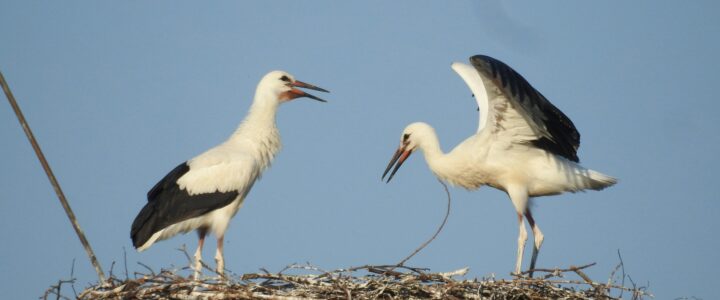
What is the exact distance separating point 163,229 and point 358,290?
2.09m

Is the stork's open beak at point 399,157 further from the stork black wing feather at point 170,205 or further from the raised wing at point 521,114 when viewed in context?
the stork black wing feather at point 170,205

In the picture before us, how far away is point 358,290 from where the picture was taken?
6.70 meters

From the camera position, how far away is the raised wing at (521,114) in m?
7.88

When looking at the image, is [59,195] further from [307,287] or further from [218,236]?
[218,236]

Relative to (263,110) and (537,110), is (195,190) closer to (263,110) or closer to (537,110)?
(263,110)

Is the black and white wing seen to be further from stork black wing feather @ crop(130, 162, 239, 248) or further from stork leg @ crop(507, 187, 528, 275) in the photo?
stork leg @ crop(507, 187, 528, 275)

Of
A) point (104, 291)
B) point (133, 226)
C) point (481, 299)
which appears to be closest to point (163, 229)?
point (133, 226)

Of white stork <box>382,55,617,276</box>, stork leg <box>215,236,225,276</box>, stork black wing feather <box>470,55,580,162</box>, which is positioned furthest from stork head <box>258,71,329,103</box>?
stork black wing feather <box>470,55,580,162</box>

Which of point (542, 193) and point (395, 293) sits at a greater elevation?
point (542, 193)

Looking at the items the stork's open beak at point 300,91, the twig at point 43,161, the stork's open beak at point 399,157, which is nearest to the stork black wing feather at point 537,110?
the stork's open beak at point 399,157

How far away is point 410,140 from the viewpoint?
9.34 m

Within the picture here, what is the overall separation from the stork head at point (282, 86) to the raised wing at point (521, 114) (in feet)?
5.27

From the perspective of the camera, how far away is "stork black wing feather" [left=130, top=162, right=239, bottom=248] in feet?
26.7

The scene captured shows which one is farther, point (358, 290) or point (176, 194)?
point (176, 194)
